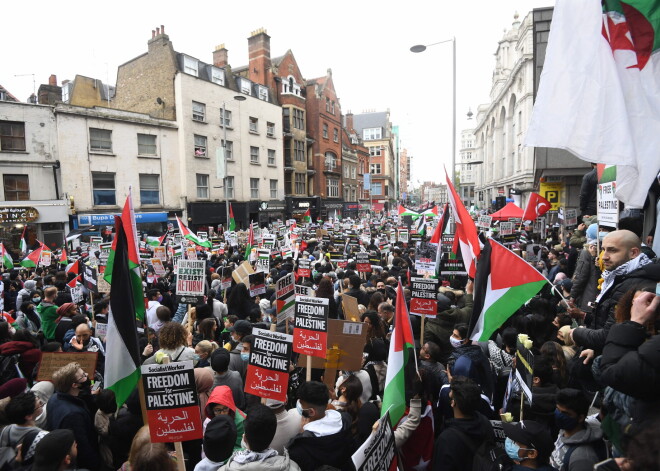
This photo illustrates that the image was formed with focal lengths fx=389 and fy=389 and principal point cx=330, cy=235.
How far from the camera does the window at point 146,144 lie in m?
27.8

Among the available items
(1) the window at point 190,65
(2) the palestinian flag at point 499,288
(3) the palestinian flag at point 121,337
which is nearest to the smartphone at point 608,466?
(2) the palestinian flag at point 499,288

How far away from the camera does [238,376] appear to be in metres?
4.68

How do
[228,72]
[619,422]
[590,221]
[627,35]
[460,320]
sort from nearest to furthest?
[619,422]
[627,35]
[460,320]
[590,221]
[228,72]

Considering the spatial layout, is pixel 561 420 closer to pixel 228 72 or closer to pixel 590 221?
pixel 590 221

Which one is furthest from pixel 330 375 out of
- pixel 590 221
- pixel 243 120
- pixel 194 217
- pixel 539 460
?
pixel 243 120

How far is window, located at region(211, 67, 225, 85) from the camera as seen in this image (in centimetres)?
3281

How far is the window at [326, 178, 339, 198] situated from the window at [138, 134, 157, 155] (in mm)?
22604

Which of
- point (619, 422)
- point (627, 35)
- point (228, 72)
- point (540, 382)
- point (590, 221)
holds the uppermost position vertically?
point (228, 72)

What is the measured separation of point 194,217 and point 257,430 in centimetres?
2971

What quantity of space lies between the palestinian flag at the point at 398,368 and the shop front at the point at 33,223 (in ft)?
74.8

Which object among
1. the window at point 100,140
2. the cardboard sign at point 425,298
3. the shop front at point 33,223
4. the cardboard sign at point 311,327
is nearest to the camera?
the cardboard sign at point 311,327

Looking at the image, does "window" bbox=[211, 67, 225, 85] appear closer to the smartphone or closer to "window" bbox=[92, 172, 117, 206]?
"window" bbox=[92, 172, 117, 206]

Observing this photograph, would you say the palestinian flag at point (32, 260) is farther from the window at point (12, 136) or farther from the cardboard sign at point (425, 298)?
the cardboard sign at point (425, 298)

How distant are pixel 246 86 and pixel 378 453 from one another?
124ft
